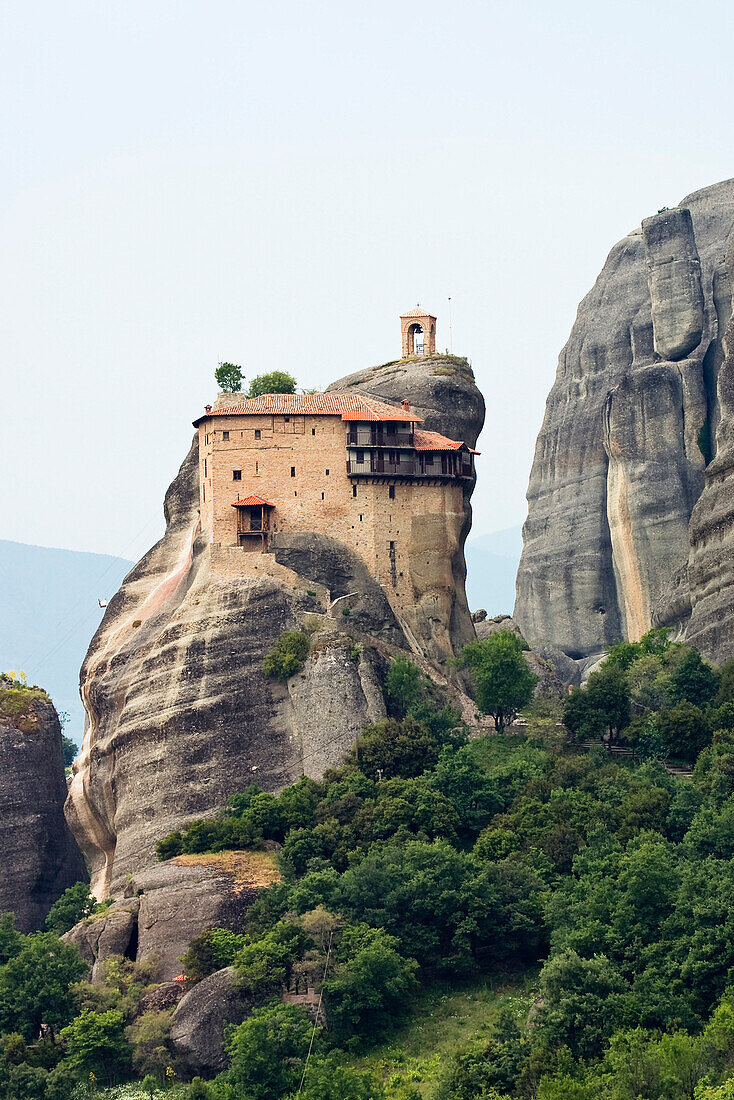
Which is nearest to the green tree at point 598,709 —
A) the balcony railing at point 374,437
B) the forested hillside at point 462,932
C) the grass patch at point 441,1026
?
the forested hillside at point 462,932

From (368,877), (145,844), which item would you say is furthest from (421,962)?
(145,844)

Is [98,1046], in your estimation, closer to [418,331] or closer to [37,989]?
[37,989]

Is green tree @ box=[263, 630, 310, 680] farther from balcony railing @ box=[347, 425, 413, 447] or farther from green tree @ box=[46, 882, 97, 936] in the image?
green tree @ box=[46, 882, 97, 936]

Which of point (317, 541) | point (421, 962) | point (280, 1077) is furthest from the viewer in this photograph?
point (317, 541)

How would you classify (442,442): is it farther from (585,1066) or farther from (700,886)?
(585,1066)

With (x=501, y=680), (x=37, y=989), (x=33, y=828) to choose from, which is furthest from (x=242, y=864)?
(x=33, y=828)

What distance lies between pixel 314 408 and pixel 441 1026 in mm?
34858

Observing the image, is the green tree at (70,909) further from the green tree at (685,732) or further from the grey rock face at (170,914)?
the green tree at (685,732)

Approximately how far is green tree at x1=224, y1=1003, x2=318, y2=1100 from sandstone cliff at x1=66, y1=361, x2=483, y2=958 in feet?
46.2

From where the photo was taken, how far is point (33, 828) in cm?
10662

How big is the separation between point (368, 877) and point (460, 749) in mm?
12596

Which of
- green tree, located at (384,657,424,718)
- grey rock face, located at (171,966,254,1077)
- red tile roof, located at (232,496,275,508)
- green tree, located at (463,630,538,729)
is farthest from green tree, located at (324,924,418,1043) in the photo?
red tile roof, located at (232,496,275,508)

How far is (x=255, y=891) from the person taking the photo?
89.1m

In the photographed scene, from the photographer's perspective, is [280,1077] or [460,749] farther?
[460,749]
